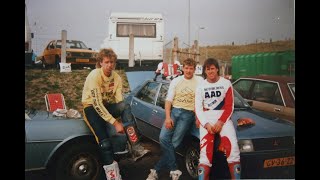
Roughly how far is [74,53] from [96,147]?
127 centimetres

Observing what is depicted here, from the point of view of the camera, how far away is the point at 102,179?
148 inches

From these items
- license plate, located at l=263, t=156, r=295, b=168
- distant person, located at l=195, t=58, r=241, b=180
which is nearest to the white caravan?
distant person, located at l=195, t=58, r=241, b=180

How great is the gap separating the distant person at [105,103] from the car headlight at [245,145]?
1358 mm

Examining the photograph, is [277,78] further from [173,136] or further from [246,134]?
[173,136]

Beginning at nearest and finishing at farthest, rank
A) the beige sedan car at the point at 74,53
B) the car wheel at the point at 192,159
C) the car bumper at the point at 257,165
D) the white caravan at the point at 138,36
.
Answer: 1. the car bumper at the point at 257,165
2. the car wheel at the point at 192,159
3. the beige sedan car at the point at 74,53
4. the white caravan at the point at 138,36

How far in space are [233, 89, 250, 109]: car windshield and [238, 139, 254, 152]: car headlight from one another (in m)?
0.49

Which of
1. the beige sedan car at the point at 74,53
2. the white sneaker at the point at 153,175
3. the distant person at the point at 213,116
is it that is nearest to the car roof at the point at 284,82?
the distant person at the point at 213,116

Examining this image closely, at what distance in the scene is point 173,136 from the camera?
386 cm

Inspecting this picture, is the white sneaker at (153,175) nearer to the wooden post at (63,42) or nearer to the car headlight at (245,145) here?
the car headlight at (245,145)

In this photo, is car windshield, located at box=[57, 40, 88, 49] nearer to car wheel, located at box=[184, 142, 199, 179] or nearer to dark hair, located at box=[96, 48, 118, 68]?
dark hair, located at box=[96, 48, 118, 68]

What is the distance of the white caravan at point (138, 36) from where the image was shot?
13.2 ft
